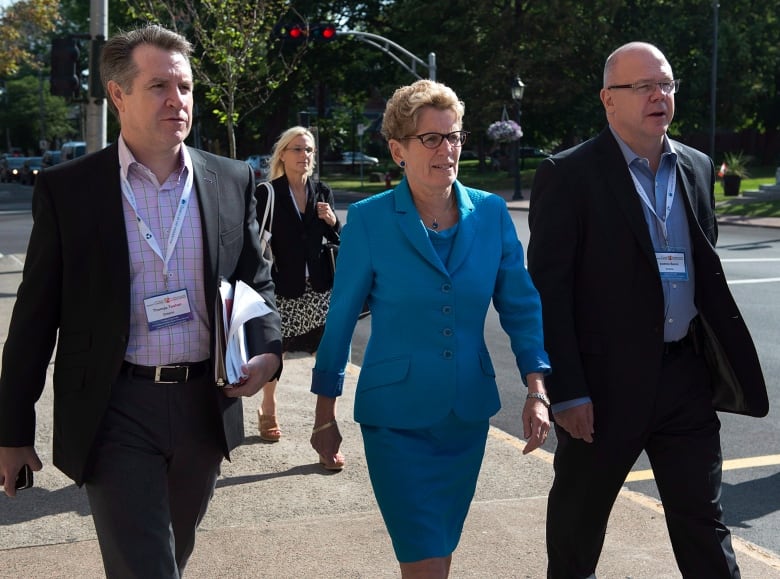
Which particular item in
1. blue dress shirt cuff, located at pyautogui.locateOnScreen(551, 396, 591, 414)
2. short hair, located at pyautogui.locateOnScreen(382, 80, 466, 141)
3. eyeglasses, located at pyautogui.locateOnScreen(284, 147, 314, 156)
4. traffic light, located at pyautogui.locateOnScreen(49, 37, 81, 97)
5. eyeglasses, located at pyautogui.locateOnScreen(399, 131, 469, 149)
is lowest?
blue dress shirt cuff, located at pyautogui.locateOnScreen(551, 396, 591, 414)

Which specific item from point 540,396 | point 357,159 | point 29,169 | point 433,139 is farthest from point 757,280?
point 357,159

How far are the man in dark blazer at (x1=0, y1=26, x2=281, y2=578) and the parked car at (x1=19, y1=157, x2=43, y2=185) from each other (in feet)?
193

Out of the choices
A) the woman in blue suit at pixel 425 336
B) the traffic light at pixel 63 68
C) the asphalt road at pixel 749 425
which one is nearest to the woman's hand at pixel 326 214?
the asphalt road at pixel 749 425

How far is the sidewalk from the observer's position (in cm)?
434

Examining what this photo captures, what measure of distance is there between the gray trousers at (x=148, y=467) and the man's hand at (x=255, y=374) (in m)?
0.06

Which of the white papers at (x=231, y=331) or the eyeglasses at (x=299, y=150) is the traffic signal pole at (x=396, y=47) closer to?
the eyeglasses at (x=299, y=150)

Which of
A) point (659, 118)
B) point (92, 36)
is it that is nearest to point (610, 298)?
point (659, 118)

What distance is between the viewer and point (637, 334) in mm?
3502

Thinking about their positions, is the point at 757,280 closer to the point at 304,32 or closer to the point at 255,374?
the point at 255,374

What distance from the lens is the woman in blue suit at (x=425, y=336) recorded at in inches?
125

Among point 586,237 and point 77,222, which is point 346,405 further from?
point 77,222

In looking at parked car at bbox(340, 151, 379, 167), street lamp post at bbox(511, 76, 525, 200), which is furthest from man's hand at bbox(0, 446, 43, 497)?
parked car at bbox(340, 151, 379, 167)

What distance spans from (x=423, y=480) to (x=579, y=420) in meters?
0.62

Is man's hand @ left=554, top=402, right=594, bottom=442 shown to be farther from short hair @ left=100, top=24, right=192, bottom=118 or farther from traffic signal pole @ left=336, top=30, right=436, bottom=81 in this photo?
traffic signal pole @ left=336, top=30, right=436, bottom=81
